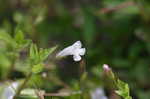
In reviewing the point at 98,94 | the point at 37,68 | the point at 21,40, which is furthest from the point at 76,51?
the point at 98,94

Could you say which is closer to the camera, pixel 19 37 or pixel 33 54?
pixel 33 54

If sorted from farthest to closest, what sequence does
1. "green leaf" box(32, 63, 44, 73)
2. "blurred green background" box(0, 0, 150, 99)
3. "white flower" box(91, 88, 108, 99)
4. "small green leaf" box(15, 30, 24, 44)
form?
"blurred green background" box(0, 0, 150, 99), "white flower" box(91, 88, 108, 99), "small green leaf" box(15, 30, 24, 44), "green leaf" box(32, 63, 44, 73)

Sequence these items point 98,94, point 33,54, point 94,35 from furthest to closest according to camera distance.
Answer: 1. point 94,35
2. point 98,94
3. point 33,54

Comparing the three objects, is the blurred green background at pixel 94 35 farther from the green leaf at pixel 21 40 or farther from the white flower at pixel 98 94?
the green leaf at pixel 21 40

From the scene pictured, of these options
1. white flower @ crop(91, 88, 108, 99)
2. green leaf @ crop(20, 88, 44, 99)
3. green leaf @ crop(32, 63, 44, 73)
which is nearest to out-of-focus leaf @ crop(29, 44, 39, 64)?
green leaf @ crop(32, 63, 44, 73)

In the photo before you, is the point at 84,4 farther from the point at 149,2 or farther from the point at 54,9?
the point at 149,2

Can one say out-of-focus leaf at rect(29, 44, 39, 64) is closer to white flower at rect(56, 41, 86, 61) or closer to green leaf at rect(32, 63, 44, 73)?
green leaf at rect(32, 63, 44, 73)

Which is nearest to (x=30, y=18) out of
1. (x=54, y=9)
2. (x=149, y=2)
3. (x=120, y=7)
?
(x=54, y=9)

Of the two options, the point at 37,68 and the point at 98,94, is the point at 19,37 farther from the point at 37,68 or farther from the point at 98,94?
the point at 98,94
